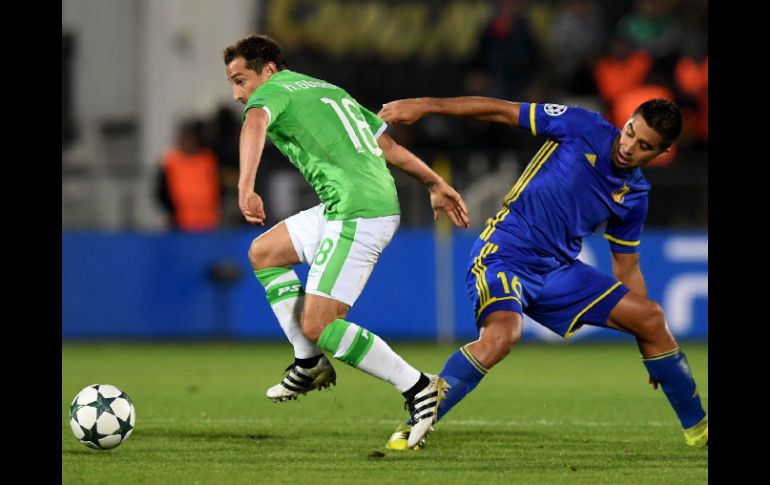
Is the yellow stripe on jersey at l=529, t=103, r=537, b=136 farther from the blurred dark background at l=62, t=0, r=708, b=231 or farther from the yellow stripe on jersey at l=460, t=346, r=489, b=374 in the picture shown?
the blurred dark background at l=62, t=0, r=708, b=231

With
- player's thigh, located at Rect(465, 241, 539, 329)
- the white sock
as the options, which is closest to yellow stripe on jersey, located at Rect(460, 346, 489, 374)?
player's thigh, located at Rect(465, 241, 539, 329)

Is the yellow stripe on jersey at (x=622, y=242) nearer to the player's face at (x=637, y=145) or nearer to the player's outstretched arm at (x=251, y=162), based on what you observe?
the player's face at (x=637, y=145)

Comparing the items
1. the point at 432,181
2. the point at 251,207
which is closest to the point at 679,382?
the point at 432,181

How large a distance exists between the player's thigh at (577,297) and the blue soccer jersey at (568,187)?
0.48 feet

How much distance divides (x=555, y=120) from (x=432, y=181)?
0.71 m

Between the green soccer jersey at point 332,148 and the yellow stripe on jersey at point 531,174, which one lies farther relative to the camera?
the yellow stripe on jersey at point 531,174

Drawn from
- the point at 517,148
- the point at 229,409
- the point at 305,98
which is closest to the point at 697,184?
the point at 517,148

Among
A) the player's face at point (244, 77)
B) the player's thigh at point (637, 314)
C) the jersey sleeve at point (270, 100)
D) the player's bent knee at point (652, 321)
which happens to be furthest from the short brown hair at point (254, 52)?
the player's bent knee at point (652, 321)

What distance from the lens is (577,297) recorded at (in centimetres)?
689

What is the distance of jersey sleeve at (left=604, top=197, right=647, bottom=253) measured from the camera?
23.2 feet

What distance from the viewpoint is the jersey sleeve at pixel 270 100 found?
20.8ft

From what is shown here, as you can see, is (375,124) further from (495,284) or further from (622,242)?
(622,242)

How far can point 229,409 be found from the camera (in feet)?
27.8
